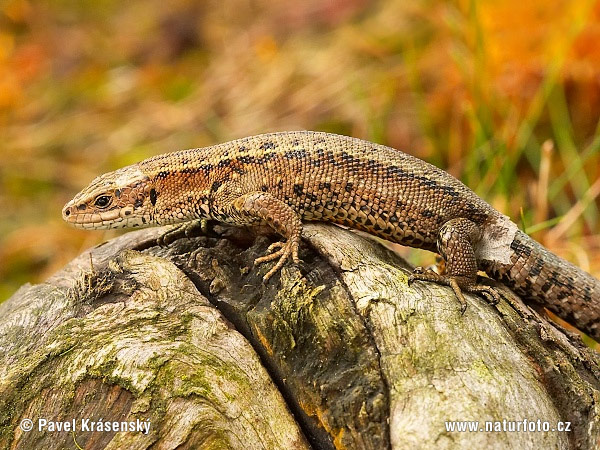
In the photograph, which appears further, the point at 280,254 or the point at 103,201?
the point at 103,201

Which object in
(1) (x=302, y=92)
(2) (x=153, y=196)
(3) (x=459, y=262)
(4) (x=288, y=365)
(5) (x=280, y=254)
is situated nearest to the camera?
(4) (x=288, y=365)

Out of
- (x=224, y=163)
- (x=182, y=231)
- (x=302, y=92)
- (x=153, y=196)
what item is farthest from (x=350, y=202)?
(x=302, y=92)

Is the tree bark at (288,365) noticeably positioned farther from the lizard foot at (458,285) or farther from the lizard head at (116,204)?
the lizard head at (116,204)

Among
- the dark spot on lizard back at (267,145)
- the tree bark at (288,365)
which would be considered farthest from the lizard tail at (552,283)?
the dark spot on lizard back at (267,145)

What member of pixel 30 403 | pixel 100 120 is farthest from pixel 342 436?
pixel 100 120

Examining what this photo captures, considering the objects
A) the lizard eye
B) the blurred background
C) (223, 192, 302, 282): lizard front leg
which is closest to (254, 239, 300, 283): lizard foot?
(223, 192, 302, 282): lizard front leg

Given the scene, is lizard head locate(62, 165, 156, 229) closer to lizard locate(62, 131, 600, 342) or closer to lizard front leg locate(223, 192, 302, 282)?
lizard locate(62, 131, 600, 342)

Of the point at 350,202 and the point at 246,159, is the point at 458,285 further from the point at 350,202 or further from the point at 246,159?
the point at 246,159
